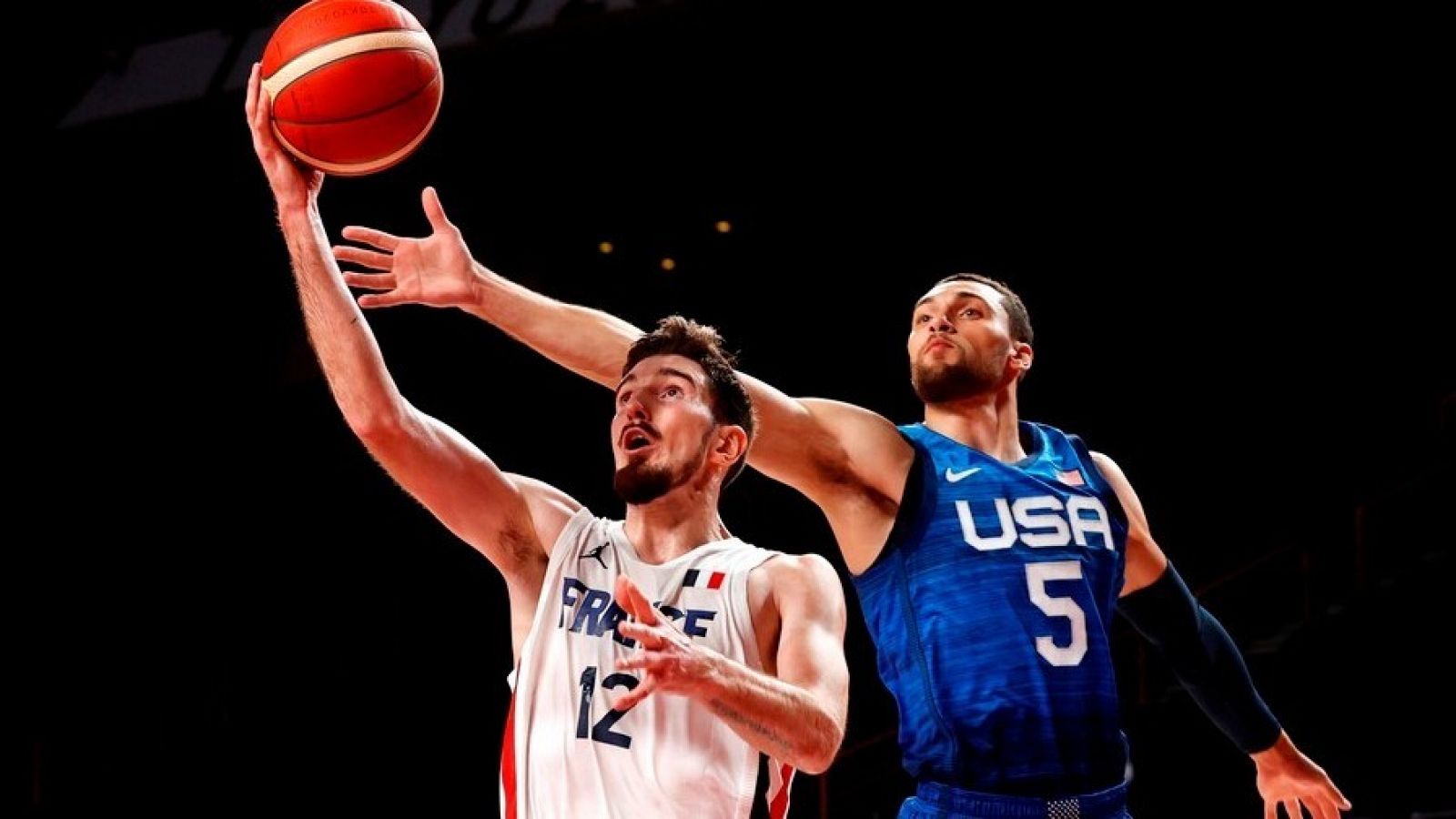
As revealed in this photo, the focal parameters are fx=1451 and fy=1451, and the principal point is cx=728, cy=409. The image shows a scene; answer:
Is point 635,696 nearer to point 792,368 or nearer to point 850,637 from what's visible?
point 850,637

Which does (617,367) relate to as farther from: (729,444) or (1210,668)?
(1210,668)

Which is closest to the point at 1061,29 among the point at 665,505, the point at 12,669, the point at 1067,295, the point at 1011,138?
the point at 1011,138

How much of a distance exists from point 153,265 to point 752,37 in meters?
4.75

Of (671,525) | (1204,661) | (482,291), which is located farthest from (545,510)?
(1204,661)

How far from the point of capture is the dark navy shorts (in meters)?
3.04

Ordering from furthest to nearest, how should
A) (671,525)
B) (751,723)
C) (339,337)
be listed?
(671,525) → (339,337) → (751,723)

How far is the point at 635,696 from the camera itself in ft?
6.55

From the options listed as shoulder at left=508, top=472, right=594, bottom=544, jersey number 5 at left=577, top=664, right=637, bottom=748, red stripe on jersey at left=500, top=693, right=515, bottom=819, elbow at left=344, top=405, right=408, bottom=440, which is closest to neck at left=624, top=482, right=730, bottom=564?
shoulder at left=508, top=472, right=594, bottom=544

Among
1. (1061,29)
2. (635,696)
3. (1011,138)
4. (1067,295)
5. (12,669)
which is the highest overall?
(635,696)

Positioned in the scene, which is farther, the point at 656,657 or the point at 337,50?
the point at 337,50

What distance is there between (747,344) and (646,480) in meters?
8.90

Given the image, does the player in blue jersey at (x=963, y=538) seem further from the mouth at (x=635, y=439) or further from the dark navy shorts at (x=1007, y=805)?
the mouth at (x=635, y=439)

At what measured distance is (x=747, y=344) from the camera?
38.0ft

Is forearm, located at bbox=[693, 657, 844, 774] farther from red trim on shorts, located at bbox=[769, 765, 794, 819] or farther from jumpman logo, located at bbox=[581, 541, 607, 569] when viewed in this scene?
jumpman logo, located at bbox=[581, 541, 607, 569]
